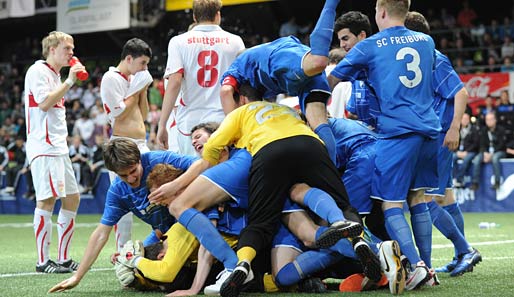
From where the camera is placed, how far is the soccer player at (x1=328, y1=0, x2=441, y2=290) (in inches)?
213

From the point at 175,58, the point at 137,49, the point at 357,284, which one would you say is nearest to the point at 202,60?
the point at 175,58

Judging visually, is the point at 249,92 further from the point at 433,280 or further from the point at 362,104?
the point at 433,280

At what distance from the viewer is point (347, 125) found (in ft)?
19.6

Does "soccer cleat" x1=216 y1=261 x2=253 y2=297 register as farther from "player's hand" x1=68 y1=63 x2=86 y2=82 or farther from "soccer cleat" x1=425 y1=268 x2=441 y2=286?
"player's hand" x1=68 y1=63 x2=86 y2=82

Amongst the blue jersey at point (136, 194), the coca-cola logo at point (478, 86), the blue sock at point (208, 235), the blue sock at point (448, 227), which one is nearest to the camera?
the blue sock at point (208, 235)

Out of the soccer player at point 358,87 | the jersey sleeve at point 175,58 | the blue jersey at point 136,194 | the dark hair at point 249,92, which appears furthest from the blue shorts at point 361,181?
the jersey sleeve at point 175,58

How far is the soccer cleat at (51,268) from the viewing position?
701 centimetres

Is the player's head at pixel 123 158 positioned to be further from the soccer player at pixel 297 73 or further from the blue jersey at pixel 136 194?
the soccer player at pixel 297 73

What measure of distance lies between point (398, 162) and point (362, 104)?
3.17 ft

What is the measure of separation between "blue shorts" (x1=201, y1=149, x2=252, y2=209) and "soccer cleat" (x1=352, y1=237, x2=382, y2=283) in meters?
0.84

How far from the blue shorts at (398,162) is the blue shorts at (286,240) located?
65 centimetres

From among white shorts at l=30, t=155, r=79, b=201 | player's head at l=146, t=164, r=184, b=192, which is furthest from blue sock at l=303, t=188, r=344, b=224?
white shorts at l=30, t=155, r=79, b=201

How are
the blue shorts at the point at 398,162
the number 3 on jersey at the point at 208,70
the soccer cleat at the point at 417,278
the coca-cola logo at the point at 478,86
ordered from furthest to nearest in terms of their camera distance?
the coca-cola logo at the point at 478,86 < the number 3 on jersey at the point at 208,70 < the blue shorts at the point at 398,162 < the soccer cleat at the point at 417,278

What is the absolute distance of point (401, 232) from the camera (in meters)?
5.33
